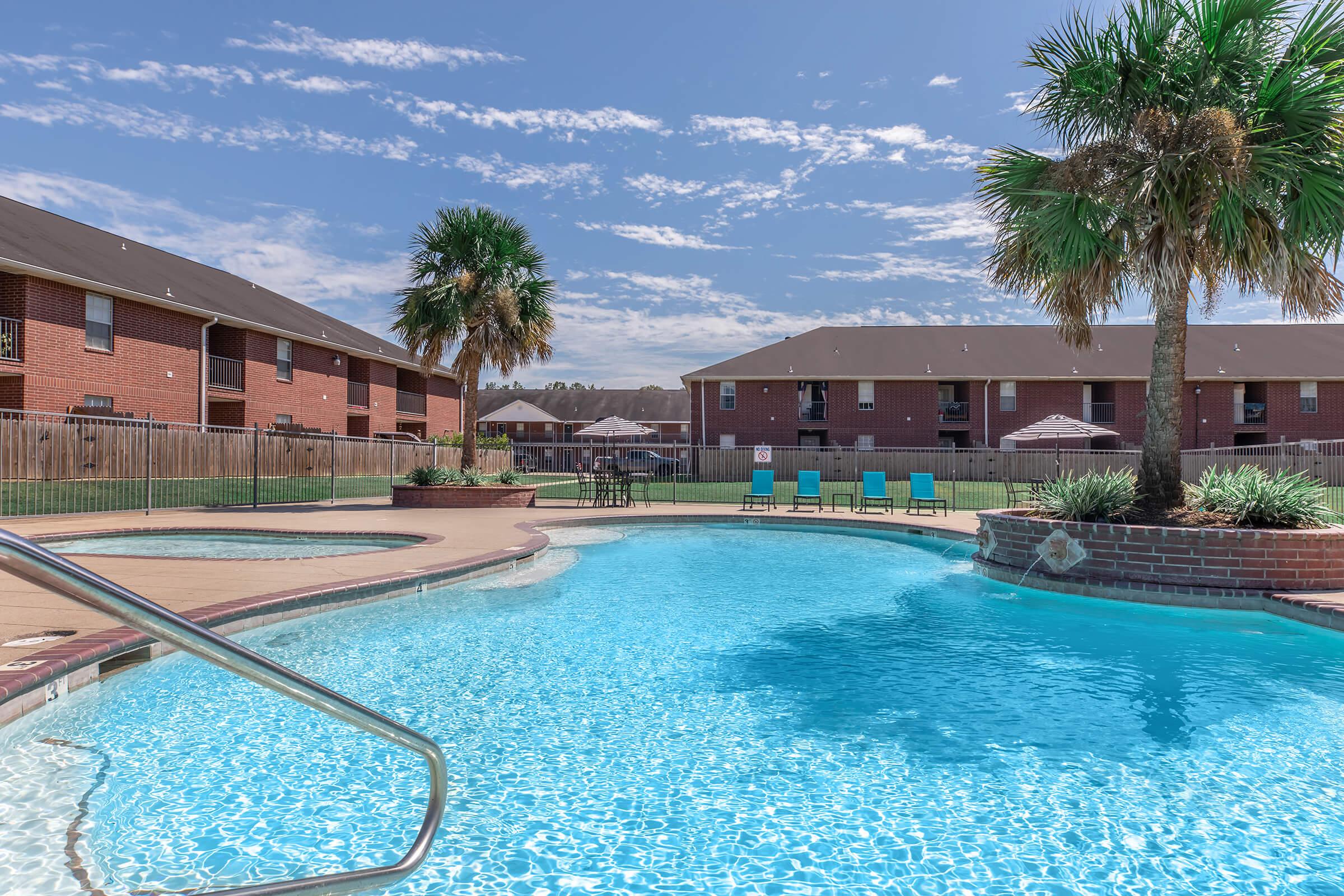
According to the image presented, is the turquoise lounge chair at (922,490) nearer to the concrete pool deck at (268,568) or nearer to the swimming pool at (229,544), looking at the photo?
the concrete pool deck at (268,568)

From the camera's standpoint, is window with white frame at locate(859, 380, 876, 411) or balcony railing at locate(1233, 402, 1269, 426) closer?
balcony railing at locate(1233, 402, 1269, 426)

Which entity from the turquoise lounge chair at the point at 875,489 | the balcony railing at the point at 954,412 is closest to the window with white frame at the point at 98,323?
the turquoise lounge chair at the point at 875,489

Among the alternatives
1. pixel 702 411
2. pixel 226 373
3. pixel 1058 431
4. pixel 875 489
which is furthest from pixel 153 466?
pixel 1058 431

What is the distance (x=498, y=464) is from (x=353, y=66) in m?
17.2

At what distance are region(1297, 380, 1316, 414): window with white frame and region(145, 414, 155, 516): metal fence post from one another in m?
47.7

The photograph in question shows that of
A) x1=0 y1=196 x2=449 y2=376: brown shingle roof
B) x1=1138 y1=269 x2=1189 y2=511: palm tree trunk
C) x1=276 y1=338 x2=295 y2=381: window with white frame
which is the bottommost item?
x1=1138 y1=269 x2=1189 y2=511: palm tree trunk

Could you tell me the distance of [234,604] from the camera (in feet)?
20.2

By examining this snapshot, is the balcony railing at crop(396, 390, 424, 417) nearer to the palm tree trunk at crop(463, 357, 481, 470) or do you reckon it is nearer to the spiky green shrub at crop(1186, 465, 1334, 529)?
the palm tree trunk at crop(463, 357, 481, 470)

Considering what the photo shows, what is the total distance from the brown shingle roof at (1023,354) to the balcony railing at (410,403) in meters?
14.9

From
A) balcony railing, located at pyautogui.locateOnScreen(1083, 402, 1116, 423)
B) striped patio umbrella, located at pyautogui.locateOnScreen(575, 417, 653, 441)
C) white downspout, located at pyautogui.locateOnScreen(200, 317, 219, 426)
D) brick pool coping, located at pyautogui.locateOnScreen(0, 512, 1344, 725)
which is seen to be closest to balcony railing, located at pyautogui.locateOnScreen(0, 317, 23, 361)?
white downspout, located at pyautogui.locateOnScreen(200, 317, 219, 426)

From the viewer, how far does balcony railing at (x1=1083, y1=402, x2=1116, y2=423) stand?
3584 cm

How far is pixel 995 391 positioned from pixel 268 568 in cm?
3526

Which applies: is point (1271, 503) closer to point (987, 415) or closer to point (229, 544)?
point (229, 544)

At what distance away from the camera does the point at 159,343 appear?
76.3ft
